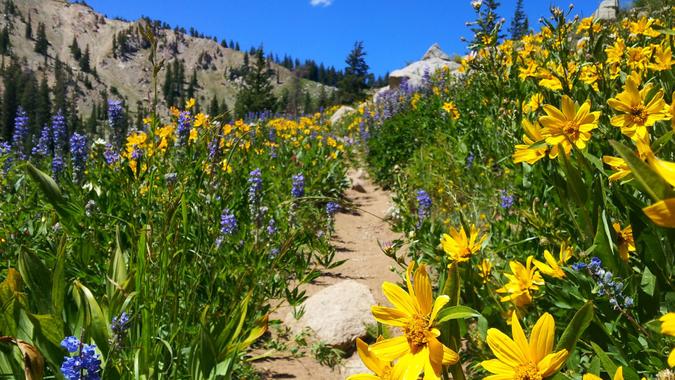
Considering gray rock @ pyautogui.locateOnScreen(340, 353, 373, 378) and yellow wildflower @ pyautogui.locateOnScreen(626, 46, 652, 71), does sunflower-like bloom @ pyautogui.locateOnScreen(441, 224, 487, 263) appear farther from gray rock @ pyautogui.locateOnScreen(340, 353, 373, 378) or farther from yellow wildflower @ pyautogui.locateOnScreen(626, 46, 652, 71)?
gray rock @ pyautogui.locateOnScreen(340, 353, 373, 378)

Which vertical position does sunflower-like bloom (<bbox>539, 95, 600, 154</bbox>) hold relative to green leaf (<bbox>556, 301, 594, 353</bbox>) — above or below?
above

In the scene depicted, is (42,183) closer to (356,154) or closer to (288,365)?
(288,365)

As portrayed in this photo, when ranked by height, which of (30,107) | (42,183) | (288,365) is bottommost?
(288,365)

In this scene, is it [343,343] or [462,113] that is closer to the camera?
[343,343]

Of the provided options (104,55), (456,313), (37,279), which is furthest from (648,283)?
(104,55)

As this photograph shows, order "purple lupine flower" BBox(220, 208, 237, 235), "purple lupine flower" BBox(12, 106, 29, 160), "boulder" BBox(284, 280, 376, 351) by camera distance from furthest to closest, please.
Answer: "purple lupine flower" BBox(12, 106, 29, 160)
"boulder" BBox(284, 280, 376, 351)
"purple lupine flower" BBox(220, 208, 237, 235)

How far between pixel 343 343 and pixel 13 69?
124223 millimetres

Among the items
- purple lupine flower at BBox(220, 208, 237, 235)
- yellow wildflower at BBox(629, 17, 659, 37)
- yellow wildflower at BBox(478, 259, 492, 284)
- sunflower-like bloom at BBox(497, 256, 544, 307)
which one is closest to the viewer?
sunflower-like bloom at BBox(497, 256, 544, 307)

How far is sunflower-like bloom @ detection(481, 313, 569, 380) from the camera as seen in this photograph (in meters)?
0.72

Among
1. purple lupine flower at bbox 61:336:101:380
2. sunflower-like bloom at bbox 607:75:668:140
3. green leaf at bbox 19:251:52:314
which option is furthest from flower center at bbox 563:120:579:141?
green leaf at bbox 19:251:52:314

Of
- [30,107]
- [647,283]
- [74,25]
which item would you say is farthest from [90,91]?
[647,283]

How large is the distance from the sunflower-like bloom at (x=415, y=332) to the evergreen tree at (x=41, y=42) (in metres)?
175

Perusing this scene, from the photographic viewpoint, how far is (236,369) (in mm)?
2344

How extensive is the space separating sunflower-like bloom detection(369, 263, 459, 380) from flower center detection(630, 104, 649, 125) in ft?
2.64
